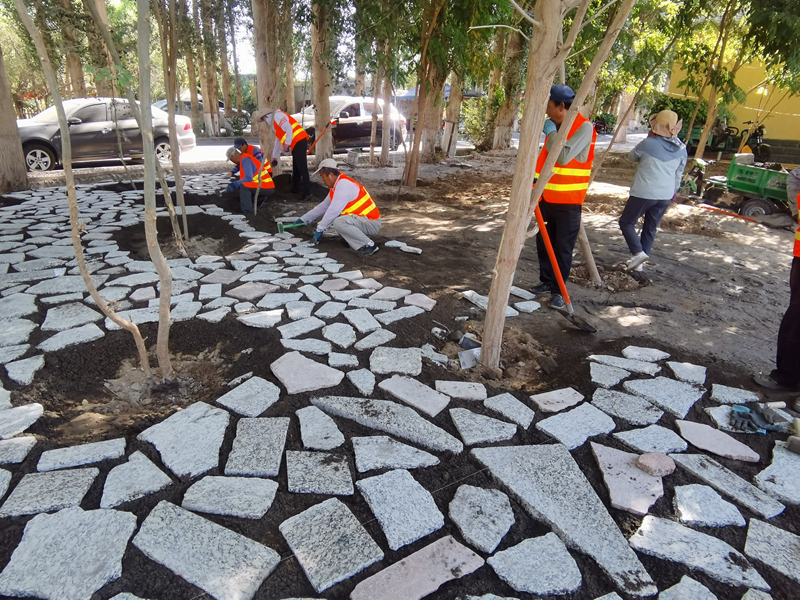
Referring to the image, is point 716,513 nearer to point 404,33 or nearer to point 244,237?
point 244,237

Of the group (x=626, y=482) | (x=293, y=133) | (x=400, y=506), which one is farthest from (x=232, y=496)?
(x=293, y=133)

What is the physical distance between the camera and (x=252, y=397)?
8.93 feet

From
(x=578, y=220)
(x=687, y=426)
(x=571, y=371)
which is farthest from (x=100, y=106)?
(x=687, y=426)

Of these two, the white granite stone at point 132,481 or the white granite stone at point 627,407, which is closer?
the white granite stone at point 132,481

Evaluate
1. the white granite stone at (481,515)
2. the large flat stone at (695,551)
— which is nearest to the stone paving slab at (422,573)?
the white granite stone at (481,515)

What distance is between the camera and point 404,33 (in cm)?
856

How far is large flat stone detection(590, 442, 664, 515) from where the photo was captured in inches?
84.0

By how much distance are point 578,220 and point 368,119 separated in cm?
1254

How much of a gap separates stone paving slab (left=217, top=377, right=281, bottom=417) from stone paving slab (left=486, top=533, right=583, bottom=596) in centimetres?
138

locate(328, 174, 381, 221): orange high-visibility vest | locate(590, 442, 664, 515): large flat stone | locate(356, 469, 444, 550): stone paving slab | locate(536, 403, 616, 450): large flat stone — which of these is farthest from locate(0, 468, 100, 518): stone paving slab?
locate(328, 174, 381, 221): orange high-visibility vest

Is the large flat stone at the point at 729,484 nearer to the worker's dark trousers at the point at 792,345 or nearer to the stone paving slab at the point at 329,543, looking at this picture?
the worker's dark trousers at the point at 792,345

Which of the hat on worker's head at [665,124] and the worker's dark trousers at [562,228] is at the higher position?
the hat on worker's head at [665,124]

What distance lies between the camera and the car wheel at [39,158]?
386 inches

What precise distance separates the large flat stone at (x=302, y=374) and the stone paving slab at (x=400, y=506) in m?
0.79
